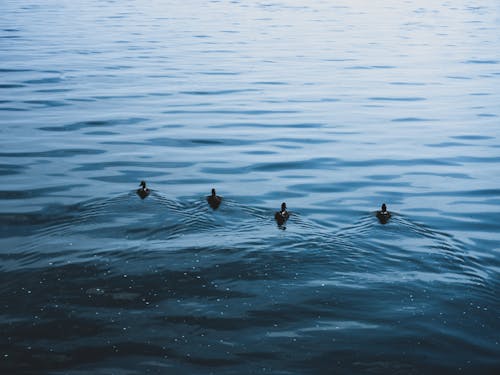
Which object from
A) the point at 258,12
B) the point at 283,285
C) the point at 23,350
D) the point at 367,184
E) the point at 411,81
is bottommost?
the point at 23,350

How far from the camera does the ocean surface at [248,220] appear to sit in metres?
10.6

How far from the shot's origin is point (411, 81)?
36.2 m

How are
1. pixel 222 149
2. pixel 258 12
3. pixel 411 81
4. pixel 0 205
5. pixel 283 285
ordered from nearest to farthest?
pixel 283 285
pixel 0 205
pixel 222 149
pixel 411 81
pixel 258 12

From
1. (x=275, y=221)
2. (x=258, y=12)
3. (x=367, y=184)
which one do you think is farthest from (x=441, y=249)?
(x=258, y=12)

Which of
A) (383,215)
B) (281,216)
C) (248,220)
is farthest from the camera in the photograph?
(383,215)

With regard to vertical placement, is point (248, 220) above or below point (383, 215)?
below

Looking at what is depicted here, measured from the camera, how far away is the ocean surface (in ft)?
34.9

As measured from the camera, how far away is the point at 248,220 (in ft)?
51.2

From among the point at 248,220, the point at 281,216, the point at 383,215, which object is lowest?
the point at 248,220

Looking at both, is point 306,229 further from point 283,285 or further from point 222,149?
point 222,149

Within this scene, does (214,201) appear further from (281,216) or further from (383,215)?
(383,215)

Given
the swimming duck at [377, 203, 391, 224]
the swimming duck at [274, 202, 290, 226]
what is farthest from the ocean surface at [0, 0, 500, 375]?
the swimming duck at [274, 202, 290, 226]

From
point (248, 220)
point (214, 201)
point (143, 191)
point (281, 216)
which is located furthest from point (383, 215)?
point (143, 191)

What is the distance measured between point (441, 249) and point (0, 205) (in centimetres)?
1109
